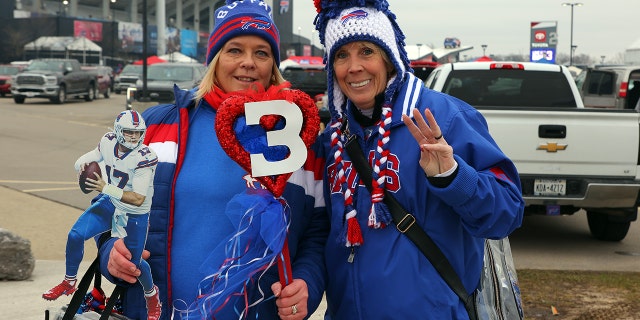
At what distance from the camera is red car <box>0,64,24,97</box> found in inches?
1361

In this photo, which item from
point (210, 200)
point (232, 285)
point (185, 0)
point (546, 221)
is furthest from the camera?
point (185, 0)

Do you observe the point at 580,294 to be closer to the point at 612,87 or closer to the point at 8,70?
the point at 612,87

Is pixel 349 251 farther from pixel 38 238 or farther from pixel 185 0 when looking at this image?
pixel 185 0

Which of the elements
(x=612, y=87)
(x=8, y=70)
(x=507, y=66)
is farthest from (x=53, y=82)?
(x=507, y=66)

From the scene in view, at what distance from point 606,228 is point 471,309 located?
6.46 m

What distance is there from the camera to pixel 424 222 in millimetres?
2580

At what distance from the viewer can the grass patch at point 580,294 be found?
18.6 feet

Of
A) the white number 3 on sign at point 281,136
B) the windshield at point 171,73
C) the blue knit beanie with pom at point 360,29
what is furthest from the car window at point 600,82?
the white number 3 on sign at point 281,136

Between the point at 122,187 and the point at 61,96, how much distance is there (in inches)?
1164

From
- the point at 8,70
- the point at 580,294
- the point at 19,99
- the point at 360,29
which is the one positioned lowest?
the point at 580,294

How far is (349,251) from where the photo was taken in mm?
2697

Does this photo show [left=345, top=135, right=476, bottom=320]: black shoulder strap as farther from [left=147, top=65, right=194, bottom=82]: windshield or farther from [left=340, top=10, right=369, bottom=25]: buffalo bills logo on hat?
[left=147, top=65, right=194, bottom=82]: windshield

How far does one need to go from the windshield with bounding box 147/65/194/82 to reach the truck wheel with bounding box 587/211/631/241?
50.2 feet

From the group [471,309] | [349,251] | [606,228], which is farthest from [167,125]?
[606,228]
